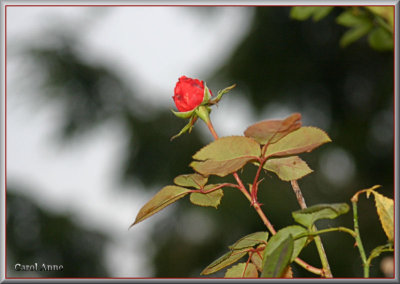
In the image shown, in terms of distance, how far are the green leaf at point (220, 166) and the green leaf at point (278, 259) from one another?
0.19 ft

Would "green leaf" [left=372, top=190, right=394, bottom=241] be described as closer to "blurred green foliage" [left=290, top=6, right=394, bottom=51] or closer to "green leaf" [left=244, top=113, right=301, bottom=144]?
"green leaf" [left=244, top=113, right=301, bottom=144]

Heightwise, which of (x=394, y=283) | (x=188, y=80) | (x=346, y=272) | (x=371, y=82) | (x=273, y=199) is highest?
(x=371, y=82)

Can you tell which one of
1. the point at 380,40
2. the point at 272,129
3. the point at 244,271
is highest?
the point at 380,40

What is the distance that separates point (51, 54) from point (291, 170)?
97.7 inches

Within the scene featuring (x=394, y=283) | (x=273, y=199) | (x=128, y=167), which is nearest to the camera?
(x=394, y=283)

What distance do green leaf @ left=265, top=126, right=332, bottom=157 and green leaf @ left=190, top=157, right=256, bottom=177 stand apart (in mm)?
24

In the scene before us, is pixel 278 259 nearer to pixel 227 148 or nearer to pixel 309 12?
pixel 227 148

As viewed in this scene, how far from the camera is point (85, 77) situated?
8.74ft

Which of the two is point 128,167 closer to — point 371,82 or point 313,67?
point 313,67

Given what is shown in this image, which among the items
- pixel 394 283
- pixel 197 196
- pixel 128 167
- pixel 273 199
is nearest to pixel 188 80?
pixel 197 196

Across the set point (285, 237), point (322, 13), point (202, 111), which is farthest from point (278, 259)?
point (322, 13)

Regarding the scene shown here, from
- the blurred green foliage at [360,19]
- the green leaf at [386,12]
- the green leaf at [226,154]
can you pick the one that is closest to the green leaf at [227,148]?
the green leaf at [226,154]

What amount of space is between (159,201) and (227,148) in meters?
0.06

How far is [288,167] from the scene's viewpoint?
0.38 m
